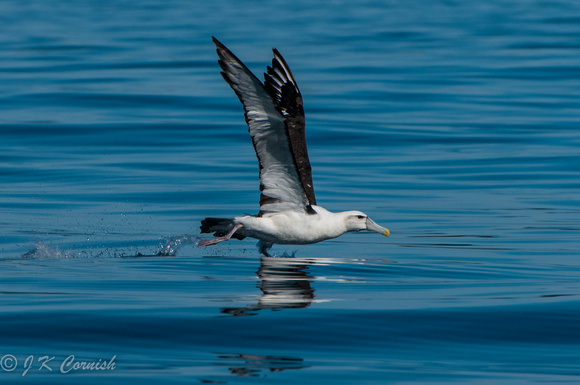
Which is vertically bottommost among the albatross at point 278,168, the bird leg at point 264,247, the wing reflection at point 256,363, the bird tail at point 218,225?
the wing reflection at point 256,363

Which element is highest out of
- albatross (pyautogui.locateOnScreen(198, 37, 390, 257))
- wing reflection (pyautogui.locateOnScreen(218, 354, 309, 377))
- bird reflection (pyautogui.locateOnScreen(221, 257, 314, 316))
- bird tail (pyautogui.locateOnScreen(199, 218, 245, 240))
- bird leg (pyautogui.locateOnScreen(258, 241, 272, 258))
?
albatross (pyautogui.locateOnScreen(198, 37, 390, 257))

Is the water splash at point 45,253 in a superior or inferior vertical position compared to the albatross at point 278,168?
inferior

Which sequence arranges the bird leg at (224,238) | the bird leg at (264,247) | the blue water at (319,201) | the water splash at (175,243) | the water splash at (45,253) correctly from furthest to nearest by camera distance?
the bird leg at (264,247), the water splash at (175,243), the bird leg at (224,238), the water splash at (45,253), the blue water at (319,201)

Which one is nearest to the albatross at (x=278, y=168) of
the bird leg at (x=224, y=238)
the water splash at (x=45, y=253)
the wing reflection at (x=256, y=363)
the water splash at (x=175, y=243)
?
the bird leg at (x=224, y=238)

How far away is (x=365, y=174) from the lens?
1900cm

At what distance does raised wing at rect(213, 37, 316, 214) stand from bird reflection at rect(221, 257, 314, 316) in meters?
0.78

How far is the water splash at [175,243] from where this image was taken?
41.1 ft

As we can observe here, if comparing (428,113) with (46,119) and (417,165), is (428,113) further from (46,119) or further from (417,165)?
(46,119)

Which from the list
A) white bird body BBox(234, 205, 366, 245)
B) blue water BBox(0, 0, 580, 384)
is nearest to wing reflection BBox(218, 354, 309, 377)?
blue water BBox(0, 0, 580, 384)

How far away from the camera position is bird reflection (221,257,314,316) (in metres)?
9.12

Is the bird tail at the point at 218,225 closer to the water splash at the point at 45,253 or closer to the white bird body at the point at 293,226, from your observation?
the white bird body at the point at 293,226

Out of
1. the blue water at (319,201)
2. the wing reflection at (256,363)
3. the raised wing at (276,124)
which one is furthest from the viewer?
the raised wing at (276,124)

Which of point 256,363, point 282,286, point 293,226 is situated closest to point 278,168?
point 293,226

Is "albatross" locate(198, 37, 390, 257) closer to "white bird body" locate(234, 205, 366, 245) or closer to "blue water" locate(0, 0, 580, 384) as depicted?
"white bird body" locate(234, 205, 366, 245)
